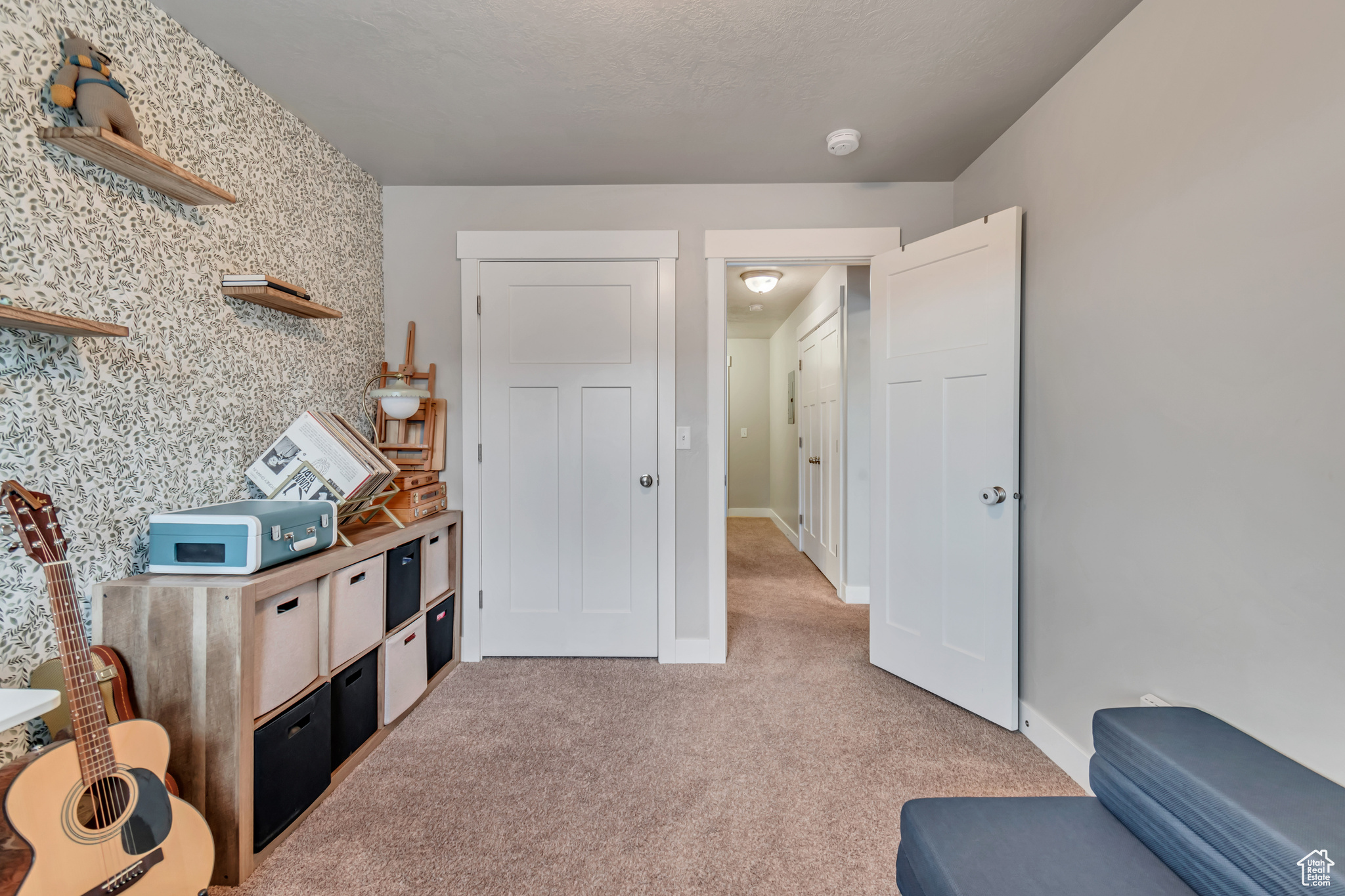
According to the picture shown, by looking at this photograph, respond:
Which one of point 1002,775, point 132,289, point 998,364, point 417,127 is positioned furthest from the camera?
point 417,127

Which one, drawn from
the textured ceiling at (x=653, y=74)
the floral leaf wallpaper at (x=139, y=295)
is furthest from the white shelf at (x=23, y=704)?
the textured ceiling at (x=653, y=74)

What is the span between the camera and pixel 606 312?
8.48 feet

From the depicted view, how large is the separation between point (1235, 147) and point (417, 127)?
99.4 inches

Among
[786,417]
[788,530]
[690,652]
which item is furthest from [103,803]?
[786,417]

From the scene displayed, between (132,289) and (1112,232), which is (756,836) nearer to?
(1112,232)

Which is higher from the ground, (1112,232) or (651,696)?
(1112,232)

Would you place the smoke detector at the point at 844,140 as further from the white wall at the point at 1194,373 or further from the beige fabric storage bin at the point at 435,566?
the beige fabric storage bin at the point at 435,566

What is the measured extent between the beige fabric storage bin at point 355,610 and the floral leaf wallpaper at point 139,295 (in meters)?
0.47

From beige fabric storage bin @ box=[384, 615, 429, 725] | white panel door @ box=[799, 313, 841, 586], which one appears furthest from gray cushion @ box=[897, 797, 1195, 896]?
white panel door @ box=[799, 313, 841, 586]

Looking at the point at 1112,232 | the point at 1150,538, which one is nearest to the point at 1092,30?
the point at 1112,232

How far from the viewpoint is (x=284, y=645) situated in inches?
57.7

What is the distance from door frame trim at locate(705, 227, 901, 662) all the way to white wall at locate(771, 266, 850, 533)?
157 cm

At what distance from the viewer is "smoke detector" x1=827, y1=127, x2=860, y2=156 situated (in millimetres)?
2092

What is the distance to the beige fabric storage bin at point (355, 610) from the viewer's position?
5.44 feet
